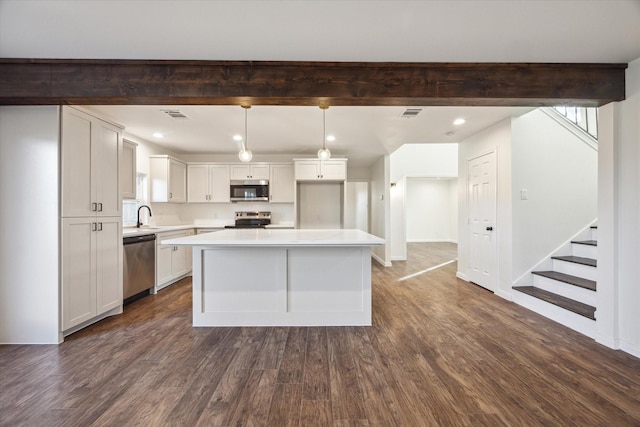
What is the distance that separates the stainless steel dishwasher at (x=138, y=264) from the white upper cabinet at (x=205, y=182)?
1713 mm

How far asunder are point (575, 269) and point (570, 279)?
197 millimetres

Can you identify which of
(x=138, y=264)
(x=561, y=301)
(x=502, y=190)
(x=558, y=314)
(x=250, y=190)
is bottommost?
(x=558, y=314)

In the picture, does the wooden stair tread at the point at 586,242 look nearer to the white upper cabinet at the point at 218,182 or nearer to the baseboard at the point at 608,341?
the baseboard at the point at 608,341

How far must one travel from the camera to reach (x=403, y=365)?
7.20 feet

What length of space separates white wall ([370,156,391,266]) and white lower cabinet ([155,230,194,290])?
150 inches

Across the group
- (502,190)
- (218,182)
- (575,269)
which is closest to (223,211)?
(218,182)

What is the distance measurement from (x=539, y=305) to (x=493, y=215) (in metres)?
1.29

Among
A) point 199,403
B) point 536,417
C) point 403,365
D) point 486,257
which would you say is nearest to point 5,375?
point 199,403

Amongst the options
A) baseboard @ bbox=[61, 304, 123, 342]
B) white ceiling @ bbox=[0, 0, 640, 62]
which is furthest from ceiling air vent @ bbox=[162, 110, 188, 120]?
baseboard @ bbox=[61, 304, 123, 342]

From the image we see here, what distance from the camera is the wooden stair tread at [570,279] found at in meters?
3.03

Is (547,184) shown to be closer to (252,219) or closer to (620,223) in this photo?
(620,223)

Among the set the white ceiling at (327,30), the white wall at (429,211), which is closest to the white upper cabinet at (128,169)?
the white ceiling at (327,30)

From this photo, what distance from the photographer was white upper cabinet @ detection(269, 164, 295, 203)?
5793mm

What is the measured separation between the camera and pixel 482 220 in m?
4.35
